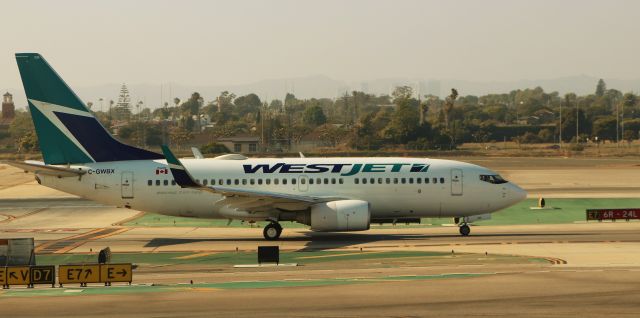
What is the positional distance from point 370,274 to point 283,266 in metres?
4.56

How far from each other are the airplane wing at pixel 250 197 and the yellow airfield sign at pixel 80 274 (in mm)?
10324

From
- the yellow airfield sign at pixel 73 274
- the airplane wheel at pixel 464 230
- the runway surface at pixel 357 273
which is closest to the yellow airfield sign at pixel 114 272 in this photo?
the yellow airfield sign at pixel 73 274

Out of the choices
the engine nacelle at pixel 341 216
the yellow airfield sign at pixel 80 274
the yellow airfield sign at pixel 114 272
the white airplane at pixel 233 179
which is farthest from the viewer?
the white airplane at pixel 233 179

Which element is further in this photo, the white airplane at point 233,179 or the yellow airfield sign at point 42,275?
the white airplane at point 233,179

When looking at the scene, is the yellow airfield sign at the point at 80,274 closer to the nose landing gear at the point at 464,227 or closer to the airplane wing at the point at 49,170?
the airplane wing at the point at 49,170

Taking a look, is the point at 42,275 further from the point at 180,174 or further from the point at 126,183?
the point at 126,183

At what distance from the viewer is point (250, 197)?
4369 centimetres

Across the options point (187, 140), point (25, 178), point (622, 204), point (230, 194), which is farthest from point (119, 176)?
point (187, 140)

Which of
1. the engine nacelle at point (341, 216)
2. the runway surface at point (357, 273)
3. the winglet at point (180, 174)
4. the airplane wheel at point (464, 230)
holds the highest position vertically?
the winglet at point (180, 174)

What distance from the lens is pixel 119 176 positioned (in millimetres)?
45938

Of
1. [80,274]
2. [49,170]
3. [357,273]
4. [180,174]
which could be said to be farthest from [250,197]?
[80,274]

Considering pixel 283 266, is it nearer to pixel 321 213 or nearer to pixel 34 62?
pixel 321 213

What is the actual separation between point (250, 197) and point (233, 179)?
8.34 ft

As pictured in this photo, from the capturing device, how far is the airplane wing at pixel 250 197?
137ft
